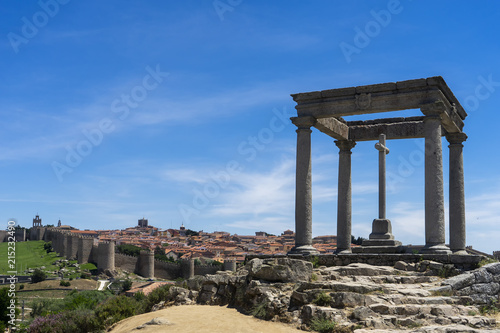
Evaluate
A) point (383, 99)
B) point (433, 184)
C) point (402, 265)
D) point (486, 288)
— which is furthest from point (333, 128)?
point (486, 288)

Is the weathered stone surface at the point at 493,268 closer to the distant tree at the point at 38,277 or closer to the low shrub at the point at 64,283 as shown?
the low shrub at the point at 64,283

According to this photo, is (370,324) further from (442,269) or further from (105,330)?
(105,330)

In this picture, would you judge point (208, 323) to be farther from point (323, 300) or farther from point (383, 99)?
point (383, 99)

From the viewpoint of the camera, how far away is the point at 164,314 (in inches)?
640

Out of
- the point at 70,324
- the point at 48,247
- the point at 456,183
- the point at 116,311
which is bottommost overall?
the point at 48,247

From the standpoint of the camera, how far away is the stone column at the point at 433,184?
19109mm

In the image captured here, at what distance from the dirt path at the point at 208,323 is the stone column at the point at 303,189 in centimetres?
518

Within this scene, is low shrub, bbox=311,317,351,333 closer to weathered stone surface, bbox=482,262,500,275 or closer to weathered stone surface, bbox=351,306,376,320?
weathered stone surface, bbox=351,306,376,320

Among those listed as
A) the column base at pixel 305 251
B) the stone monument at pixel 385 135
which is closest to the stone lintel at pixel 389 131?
the stone monument at pixel 385 135

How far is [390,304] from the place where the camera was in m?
14.6

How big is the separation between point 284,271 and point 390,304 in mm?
3561

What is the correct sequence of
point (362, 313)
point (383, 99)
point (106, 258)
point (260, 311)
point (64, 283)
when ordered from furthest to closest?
point (106, 258) → point (64, 283) → point (383, 99) → point (260, 311) → point (362, 313)

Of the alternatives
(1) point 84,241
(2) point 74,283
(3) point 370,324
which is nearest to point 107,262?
(1) point 84,241

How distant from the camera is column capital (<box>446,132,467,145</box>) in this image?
74.7 feet
